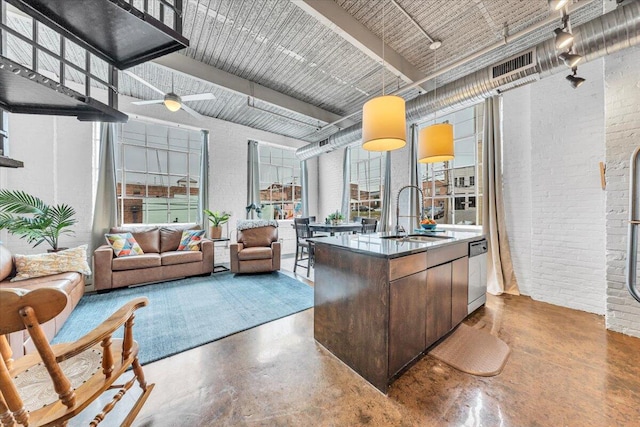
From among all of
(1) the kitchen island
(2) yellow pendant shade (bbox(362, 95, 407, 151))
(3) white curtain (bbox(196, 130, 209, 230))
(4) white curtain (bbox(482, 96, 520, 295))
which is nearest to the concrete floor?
(1) the kitchen island

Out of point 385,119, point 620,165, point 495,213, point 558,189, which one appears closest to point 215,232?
point 385,119

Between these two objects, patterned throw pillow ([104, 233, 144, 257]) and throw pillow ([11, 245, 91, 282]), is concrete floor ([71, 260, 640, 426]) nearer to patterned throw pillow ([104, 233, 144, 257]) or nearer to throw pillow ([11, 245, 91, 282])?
throw pillow ([11, 245, 91, 282])

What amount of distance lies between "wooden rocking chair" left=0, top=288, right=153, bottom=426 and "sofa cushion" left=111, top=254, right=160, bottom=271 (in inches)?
108

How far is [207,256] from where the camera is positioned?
14.4 feet

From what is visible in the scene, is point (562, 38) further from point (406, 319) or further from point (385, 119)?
point (406, 319)

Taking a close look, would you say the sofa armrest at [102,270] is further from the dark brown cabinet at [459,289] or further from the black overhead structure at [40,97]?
the dark brown cabinet at [459,289]

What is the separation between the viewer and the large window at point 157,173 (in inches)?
189

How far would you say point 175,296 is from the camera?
11.1ft

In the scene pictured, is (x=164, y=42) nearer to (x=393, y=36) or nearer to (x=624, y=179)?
(x=393, y=36)

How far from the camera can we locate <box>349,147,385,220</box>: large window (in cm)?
602

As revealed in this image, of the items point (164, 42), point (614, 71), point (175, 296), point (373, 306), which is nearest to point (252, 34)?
point (164, 42)

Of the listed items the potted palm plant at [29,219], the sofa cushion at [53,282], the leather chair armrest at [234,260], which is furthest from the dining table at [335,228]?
the potted palm plant at [29,219]

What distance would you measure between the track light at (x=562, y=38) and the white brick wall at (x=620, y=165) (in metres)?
1.15

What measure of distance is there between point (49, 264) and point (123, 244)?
109 centimetres
